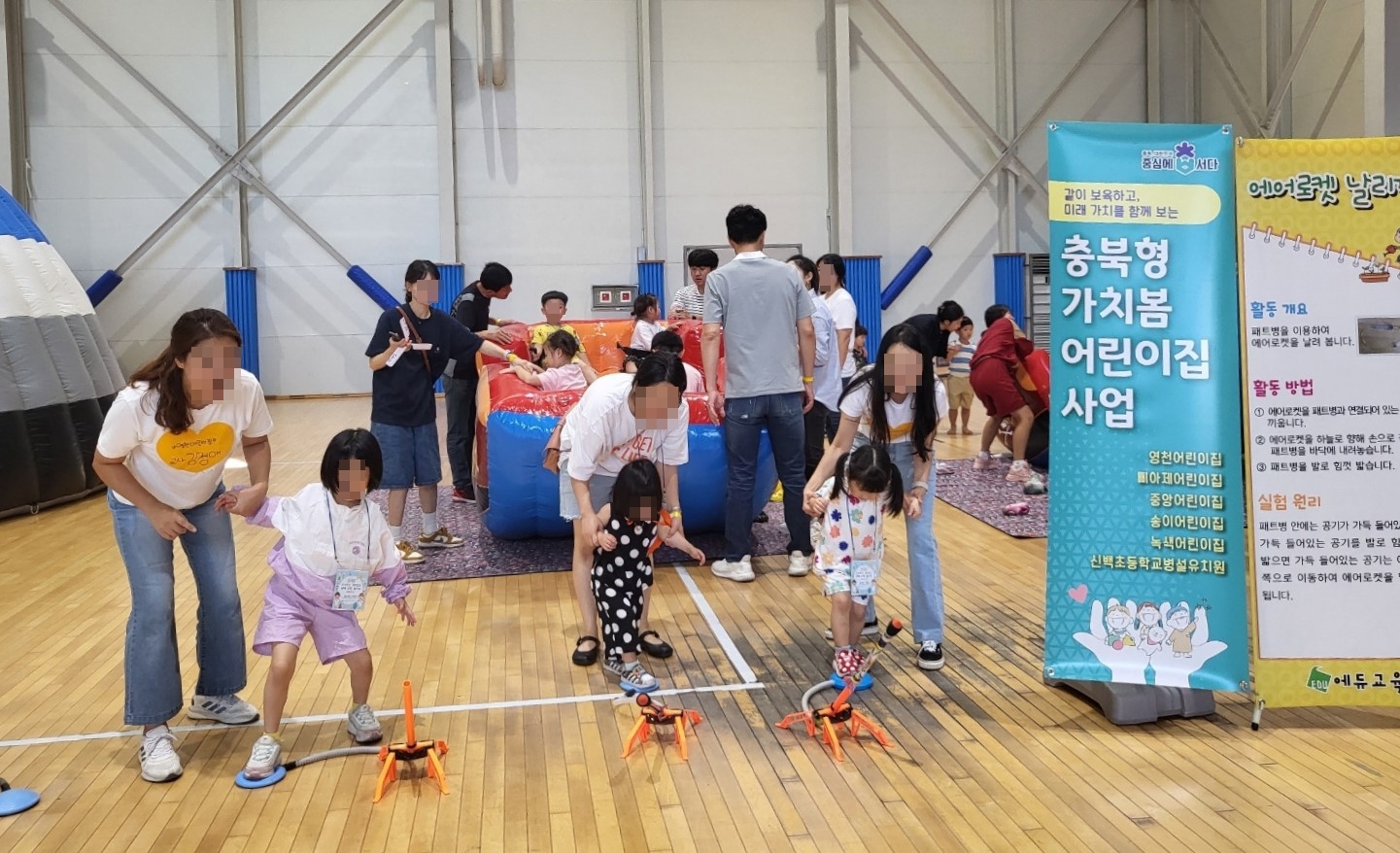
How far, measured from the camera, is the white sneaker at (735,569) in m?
5.50

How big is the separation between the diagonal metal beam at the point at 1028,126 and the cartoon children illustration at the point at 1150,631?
12.5 m

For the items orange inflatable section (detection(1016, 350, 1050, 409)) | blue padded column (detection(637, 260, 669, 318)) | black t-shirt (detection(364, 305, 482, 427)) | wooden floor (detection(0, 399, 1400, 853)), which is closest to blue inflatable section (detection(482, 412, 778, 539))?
black t-shirt (detection(364, 305, 482, 427))

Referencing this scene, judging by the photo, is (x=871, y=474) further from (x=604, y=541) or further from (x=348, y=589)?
(x=348, y=589)

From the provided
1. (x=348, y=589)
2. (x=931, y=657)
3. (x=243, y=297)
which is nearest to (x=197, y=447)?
(x=348, y=589)

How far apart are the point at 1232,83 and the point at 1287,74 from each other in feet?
4.25

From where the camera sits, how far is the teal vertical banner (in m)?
3.46

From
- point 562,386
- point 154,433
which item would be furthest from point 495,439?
point 154,433

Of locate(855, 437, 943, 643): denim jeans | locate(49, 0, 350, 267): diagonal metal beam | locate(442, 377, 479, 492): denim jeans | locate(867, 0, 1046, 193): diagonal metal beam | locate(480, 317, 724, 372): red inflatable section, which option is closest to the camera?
locate(855, 437, 943, 643): denim jeans

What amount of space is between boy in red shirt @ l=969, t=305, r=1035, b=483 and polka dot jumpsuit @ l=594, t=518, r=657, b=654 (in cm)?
427

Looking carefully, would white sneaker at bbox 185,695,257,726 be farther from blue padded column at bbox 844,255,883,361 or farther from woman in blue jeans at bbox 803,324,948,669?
blue padded column at bbox 844,255,883,361

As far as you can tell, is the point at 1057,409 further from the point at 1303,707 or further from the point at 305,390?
the point at 305,390

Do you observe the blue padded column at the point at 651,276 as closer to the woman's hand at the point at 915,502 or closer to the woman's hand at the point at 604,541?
the woman's hand at the point at 915,502

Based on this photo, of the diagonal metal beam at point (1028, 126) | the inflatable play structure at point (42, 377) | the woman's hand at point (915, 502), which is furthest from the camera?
the diagonal metal beam at point (1028, 126)

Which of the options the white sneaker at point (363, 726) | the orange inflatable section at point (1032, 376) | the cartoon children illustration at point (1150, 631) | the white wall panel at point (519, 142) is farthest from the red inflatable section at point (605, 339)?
the white wall panel at point (519, 142)
